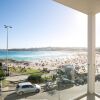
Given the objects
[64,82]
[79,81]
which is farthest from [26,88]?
[79,81]

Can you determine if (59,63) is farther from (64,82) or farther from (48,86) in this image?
(48,86)

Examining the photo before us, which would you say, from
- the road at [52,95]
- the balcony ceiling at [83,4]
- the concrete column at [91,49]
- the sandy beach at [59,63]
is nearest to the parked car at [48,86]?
the road at [52,95]

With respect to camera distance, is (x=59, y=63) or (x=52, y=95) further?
(x=59, y=63)

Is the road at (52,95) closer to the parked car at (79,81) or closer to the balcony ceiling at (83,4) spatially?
the parked car at (79,81)

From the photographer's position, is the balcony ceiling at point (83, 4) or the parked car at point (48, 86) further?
the parked car at point (48, 86)

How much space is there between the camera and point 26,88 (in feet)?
14.2

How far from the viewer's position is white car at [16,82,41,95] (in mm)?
4250

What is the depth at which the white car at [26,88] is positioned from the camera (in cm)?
425

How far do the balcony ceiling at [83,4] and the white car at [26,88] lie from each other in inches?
71.7

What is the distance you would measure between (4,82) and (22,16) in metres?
3.45

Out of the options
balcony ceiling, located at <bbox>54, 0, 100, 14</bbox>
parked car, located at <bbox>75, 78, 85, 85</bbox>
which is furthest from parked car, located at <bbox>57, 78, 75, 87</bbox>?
balcony ceiling, located at <bbox>54, 0, 100, 14</bbox>

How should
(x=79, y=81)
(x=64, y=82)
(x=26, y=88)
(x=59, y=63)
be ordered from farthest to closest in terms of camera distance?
1. (x=59, y=63)
2. (x=79, y=81)
3. (x=64, y=82)
4. (x=26, y=88)

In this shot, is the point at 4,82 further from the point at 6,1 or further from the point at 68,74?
the point at 6,1

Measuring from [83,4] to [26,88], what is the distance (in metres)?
2.08
